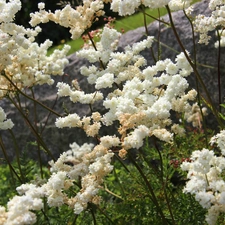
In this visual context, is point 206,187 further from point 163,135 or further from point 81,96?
point 81,96

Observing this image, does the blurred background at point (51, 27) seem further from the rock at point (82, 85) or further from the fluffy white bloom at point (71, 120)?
the fluffy white bloom at point (71, 120)

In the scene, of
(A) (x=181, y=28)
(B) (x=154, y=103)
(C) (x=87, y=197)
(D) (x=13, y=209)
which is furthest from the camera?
(A) (x=181, y=28)

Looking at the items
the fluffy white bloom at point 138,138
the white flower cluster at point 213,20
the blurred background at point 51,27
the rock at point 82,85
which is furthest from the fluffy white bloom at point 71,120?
the blurred background at point 51,27

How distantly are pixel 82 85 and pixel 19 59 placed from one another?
1.80 meters

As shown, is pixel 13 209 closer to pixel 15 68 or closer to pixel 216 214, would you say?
pixel 216 214

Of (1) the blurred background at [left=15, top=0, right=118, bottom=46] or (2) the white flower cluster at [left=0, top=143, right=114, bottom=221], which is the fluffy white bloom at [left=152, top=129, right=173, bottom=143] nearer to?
(2) the white flower cluster at [left=0, top=143, right=114, bottom=221]

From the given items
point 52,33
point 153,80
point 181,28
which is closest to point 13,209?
point 153,80

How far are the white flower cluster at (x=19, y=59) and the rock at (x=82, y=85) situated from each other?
857mm

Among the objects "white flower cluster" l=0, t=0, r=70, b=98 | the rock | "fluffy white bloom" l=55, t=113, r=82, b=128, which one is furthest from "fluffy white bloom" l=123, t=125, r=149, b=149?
the rock

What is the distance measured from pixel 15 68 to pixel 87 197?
3.54ft

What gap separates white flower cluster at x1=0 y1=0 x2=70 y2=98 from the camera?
7.53ft

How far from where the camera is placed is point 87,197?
A: 1.86 m

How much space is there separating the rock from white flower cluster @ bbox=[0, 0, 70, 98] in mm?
857

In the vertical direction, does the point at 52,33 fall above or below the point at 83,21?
above
